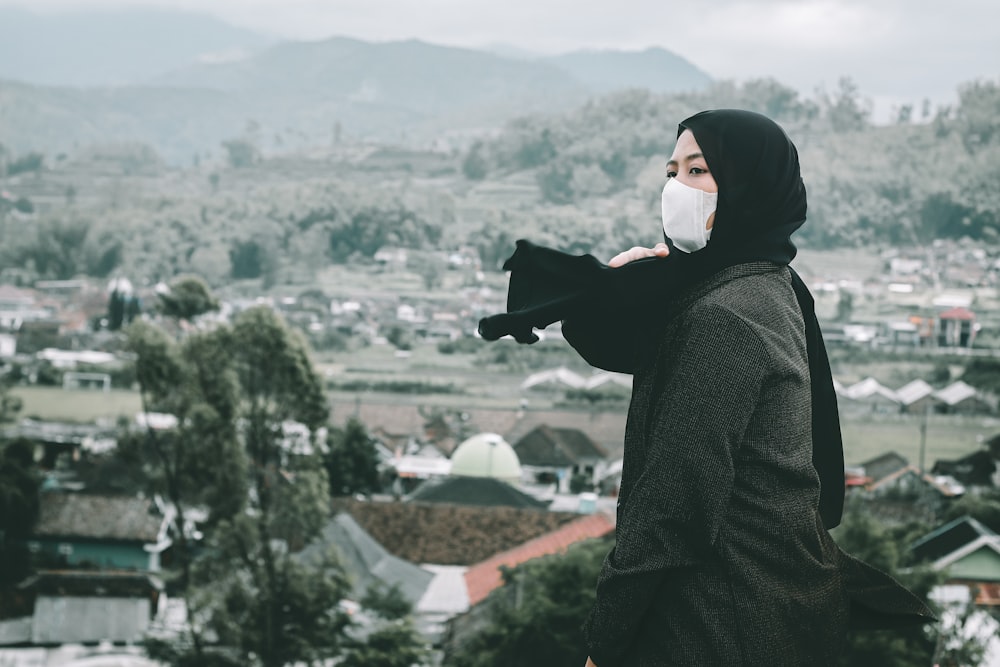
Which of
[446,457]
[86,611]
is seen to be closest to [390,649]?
[86,611]

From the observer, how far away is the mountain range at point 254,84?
106438mm

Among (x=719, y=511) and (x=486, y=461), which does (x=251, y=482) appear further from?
(x=719, y=511)

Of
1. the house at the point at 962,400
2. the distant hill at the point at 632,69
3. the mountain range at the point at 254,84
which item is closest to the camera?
the house at the point at 962,400

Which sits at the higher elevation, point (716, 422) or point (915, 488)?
point (716, 422)

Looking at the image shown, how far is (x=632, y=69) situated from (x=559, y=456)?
126 m

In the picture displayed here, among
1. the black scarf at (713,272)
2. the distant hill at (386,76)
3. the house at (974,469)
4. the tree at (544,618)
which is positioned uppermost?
the distant hill at (386,76)

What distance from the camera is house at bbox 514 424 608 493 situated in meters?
33.9

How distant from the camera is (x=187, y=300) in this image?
2041 centimetres

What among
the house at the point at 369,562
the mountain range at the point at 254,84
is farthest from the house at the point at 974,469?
the mountain range at the point at 254,84

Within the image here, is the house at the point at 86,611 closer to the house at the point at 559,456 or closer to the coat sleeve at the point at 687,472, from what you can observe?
the house at the point at 559,456

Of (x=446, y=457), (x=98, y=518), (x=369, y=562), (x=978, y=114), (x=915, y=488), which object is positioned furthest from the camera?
(x=978, y=114)

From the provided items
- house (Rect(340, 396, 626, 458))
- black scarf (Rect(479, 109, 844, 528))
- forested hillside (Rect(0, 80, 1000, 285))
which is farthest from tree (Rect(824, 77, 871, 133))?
black scarf (Rect(479, 109, 844, 528))

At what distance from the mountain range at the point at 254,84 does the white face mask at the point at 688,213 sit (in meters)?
95.9

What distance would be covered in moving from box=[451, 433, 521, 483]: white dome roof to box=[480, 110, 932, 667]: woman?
26.1m
